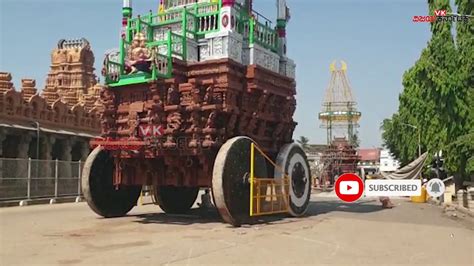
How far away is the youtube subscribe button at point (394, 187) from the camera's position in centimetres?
646

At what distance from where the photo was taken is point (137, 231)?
12328 millimetres

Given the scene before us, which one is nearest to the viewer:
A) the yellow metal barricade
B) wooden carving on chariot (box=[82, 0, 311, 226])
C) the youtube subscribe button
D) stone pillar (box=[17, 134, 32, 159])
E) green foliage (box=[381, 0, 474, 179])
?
the youtube subscribe button

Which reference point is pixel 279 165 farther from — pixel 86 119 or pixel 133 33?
pixel 86 119

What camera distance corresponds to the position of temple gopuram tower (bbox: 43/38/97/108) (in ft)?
142

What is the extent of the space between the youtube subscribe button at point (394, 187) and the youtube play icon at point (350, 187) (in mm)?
423

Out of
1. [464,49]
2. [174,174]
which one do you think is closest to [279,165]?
[174,174]

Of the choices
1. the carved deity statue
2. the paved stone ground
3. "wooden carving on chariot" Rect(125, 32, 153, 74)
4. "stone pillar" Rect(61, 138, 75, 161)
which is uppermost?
"wooden carving on chariot" Rect(125, 32, 153, 74)

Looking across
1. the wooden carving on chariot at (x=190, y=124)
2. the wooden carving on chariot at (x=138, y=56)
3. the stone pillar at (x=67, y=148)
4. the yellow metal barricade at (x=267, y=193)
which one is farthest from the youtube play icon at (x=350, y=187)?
the stone pillar at (x=67, y=148)

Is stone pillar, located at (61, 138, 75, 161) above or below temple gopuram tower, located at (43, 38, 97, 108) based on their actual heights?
below

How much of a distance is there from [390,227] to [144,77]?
7.68m

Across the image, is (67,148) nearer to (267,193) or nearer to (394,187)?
(267,193)

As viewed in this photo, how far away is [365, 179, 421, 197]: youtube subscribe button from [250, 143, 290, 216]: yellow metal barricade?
23.0 feet

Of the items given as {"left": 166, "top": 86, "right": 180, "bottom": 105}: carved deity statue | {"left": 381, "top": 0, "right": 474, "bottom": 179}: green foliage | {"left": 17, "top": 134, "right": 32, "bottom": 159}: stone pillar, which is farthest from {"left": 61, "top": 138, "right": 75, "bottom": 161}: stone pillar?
{"left": 381, "top": 0, "right": 474, "bottom": 179}: green foliage

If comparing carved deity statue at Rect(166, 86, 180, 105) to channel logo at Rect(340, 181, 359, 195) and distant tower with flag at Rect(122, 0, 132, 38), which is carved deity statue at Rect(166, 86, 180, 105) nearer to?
distant tower with flag at Rect(122, 0, 132, 38)
